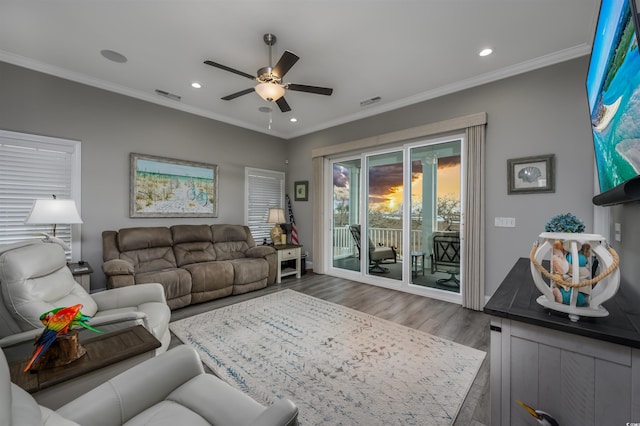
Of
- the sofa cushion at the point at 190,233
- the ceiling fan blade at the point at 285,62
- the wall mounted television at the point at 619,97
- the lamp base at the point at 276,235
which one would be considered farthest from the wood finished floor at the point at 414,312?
the ceiling fan blade at the point at 285,62

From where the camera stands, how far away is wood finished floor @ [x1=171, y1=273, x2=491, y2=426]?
5.77ft

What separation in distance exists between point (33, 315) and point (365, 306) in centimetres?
309

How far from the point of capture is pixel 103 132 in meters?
3.56

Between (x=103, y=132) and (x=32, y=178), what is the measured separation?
96 centimetres

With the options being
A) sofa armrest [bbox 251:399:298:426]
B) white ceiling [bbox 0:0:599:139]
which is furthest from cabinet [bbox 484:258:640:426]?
white ceiling [bbox 0:0:599:139]

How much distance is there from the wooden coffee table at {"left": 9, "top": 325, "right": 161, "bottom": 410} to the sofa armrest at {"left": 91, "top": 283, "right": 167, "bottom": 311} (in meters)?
0.92

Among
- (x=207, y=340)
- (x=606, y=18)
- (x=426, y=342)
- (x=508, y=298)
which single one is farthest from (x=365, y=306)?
(x=606, y=18)

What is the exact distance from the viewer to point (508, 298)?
4.09 ft

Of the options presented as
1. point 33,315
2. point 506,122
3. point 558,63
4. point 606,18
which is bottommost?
point 33,315

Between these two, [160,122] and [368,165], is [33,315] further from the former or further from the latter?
[368,165]

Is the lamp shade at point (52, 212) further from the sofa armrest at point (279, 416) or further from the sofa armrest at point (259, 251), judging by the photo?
the sofa armrest at point (279, 416)

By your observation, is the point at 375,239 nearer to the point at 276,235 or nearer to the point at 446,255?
the point at 446,255

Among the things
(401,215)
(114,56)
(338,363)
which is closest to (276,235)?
(401,215)

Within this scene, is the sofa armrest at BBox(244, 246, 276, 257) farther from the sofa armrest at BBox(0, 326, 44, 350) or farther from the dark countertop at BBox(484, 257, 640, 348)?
the dark countertop at BBox(484, 257, 640, 348)
